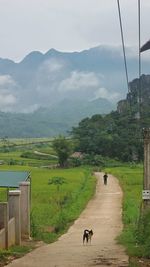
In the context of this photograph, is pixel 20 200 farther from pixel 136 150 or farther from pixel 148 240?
pixel 136 150

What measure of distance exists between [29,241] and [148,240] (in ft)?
18.6

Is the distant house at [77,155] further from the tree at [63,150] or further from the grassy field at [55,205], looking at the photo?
the grassy field at [55,205]

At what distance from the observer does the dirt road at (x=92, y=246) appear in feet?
39.2

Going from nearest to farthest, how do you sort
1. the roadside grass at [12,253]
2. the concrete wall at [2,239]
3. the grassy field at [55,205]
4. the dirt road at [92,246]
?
the dirt road at [92,246]
the roadside grass at [12,253]
the concrete wall at [2,239]
the grassy field at [55,205]

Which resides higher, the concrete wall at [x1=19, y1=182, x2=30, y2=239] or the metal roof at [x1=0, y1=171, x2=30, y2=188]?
the metal roof at [x1=0, y1=171, x2=30, y2=188]

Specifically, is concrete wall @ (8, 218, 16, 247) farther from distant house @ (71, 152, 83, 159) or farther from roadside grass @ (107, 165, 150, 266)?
distant house @ (71, 152, 83, 159)

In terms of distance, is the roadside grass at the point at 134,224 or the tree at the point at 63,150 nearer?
the roadside grass at the point at 134,224

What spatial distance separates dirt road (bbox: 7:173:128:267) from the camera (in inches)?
470

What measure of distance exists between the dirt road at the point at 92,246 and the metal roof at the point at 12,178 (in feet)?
9.28

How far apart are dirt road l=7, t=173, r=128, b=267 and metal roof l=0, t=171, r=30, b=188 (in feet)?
9.28

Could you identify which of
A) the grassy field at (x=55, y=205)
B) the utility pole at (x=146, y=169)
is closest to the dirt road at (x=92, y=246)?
the grassy field at (x=55, y=205)

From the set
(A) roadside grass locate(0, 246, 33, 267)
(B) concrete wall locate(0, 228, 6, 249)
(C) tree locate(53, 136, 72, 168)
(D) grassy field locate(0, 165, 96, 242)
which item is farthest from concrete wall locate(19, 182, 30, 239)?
(C) tree locate(53, 136, 72, 168)

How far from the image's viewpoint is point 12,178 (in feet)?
72.0

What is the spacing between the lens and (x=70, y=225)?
2408 cm
